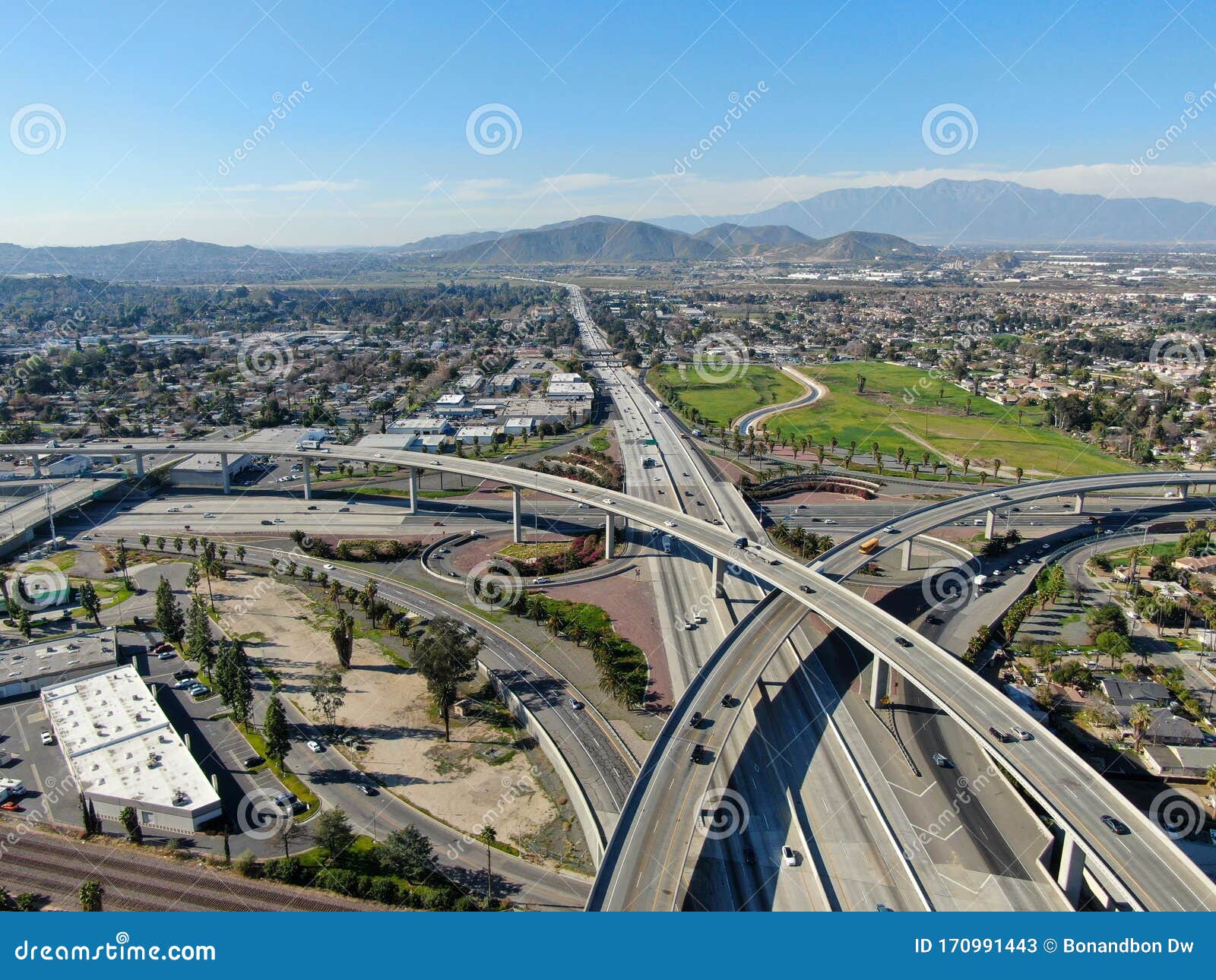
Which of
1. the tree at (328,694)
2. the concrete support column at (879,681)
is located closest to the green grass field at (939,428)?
the concrete support column at (879,681)

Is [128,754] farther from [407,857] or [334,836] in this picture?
[407,857]

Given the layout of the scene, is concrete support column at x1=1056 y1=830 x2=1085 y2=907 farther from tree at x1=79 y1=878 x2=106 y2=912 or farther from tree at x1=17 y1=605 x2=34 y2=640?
tree at x1=17 y1=605 x2=34 y2=640

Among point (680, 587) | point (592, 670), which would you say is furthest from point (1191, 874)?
point (680, 587)

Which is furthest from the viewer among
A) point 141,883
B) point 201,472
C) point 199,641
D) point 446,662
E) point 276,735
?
point 201,472

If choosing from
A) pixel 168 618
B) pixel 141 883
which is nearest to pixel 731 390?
pixel 168 618

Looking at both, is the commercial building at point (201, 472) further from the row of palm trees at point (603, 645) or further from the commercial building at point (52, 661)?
the row of palm trees at point (603, 645)

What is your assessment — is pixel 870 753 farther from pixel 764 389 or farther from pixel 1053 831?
pixel 764 389
